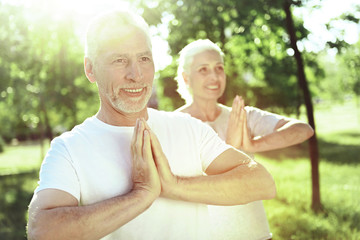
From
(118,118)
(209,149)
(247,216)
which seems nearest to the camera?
(118,118)

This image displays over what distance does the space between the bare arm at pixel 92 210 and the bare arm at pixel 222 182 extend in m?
0.07

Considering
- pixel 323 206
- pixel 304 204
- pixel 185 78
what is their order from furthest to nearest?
1. pixel 304 204
2. pixel 323 206
3. pixel 185 78

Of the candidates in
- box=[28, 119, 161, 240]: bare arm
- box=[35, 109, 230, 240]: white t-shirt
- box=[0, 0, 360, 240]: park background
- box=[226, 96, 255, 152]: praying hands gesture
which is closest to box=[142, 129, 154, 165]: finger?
box=[28, 119, 161, 240]: bare arm

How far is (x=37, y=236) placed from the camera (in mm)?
1821

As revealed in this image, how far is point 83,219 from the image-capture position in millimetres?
1837

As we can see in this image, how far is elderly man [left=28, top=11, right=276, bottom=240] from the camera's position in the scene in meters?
1.88

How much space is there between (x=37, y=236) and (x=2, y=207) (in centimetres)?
1294

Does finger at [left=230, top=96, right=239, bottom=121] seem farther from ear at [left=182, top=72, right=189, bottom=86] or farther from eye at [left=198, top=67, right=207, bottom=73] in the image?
ear at [left=182, top=72, right=189, bottom=86]

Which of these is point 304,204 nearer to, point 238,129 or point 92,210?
point 238,129

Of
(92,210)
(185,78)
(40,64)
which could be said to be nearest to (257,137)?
(185,78)

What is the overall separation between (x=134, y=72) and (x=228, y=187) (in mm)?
764

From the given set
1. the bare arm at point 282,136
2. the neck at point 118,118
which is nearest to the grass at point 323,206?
the bare arm at point 282,136

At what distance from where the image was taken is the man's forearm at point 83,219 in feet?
5.93

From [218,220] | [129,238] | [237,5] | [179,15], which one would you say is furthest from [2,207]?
[129,238]
